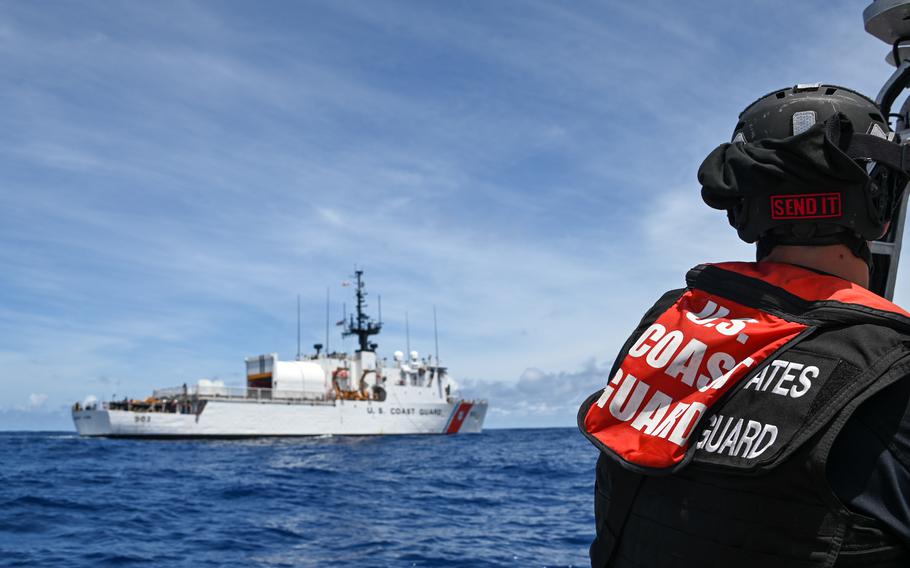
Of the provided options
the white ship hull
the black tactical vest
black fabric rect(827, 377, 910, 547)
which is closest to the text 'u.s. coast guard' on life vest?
the black tactical vest

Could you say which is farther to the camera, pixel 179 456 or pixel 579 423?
pixel 179 456

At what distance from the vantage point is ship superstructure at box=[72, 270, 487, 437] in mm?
41344

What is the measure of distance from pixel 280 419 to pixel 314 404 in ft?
7.63

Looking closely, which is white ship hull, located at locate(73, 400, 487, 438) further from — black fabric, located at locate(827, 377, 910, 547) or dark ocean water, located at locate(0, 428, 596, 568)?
black fabric, located at locate(827, 377, 910, 547)

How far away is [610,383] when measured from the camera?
5.06ft

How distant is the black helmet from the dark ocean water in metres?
7.02

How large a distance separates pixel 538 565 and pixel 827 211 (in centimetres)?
720

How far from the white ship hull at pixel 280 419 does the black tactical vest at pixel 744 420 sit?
141ft

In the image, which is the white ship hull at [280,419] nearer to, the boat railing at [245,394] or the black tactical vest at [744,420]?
the boat railing at [245,394]

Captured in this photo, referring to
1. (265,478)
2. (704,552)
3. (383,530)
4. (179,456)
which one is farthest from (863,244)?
(179,456)

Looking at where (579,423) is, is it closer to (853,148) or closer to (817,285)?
(817,285)

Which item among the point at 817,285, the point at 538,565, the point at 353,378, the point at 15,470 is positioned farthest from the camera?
the point at 353,378

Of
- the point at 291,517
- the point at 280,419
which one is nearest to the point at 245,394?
the point at 280,419

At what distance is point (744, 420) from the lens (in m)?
1.21
